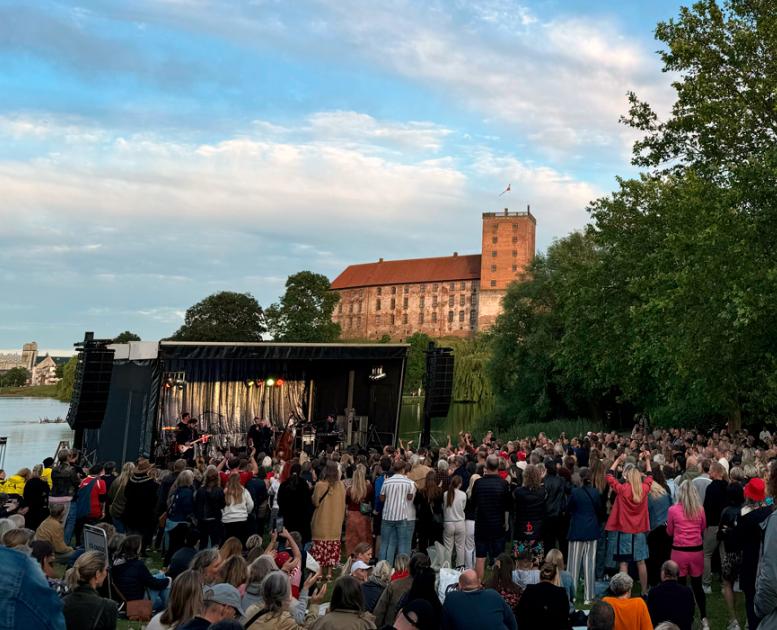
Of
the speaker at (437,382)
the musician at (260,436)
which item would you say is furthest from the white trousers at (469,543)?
the musician at (260,436)

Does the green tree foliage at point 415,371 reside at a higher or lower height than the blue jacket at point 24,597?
higher

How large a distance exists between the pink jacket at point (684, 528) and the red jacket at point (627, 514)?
0.56 m

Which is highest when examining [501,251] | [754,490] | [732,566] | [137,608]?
[501,251]

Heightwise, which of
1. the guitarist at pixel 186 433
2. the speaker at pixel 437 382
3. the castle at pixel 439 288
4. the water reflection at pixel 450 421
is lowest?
the water reflection at pixel 450 421

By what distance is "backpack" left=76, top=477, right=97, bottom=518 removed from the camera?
31.1 ft

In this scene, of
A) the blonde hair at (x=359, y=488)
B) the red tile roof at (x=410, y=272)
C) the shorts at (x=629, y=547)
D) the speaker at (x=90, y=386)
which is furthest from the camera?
the red tile roof at (x=410, y=272)

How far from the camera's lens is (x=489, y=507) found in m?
8.35

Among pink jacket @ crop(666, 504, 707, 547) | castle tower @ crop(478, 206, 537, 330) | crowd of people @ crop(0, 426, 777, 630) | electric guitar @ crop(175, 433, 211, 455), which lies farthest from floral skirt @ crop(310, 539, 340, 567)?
castle tower @ crop(478, 206, 537, 330)

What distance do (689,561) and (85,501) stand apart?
7.18 metres

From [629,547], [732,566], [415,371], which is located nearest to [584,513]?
[629,547]

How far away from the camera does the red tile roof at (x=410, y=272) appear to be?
117750 mm

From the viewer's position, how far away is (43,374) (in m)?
154

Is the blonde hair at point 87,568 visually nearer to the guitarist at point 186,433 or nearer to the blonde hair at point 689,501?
the blonde hair at point 689,501

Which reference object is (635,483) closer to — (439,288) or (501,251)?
(501,251)
